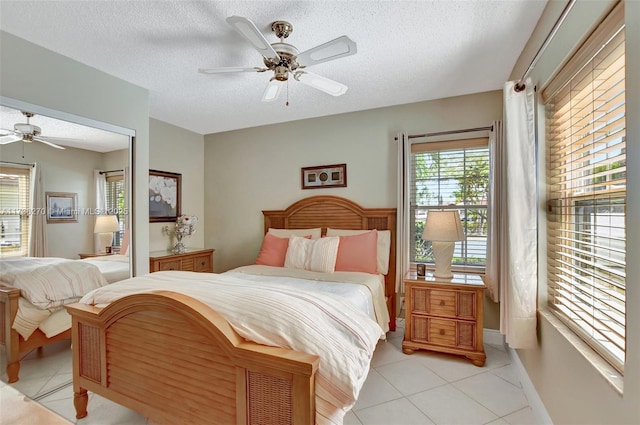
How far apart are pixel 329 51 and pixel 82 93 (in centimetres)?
202

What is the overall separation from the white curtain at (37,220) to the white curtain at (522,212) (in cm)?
325

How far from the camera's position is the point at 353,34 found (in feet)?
6.54

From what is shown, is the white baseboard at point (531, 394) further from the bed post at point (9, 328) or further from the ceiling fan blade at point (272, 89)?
the bed post at point (9, 328)

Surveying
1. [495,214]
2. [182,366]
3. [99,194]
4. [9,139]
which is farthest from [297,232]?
[9,139]

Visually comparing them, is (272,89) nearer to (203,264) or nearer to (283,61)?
(283,61)

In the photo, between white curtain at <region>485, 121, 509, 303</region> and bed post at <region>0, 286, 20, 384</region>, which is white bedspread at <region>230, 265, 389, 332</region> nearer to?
white curtain at <region>485, 121, 509, 303</region>

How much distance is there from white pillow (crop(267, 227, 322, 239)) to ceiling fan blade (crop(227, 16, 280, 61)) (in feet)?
6.66

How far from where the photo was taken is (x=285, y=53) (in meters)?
1.88

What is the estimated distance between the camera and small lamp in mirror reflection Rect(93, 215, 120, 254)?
256 cm

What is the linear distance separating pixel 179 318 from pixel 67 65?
216 cm

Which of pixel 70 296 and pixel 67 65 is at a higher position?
pixel 67 65

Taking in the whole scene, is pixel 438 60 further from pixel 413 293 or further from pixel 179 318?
pixel 179 318

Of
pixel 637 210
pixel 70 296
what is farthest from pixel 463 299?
pixel 70 296

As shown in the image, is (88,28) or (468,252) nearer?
(88,28)
